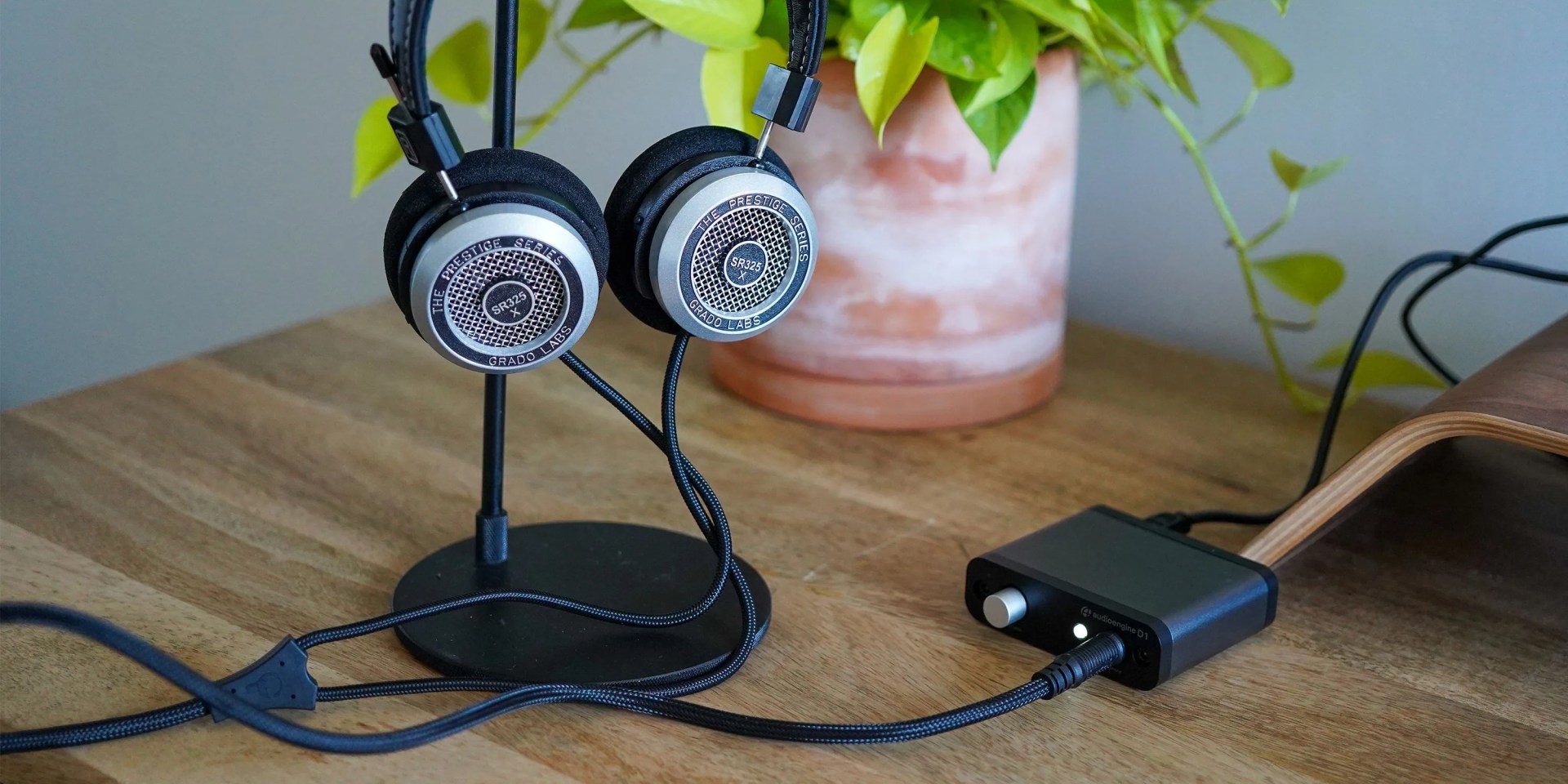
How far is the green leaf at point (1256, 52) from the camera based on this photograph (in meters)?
0.75

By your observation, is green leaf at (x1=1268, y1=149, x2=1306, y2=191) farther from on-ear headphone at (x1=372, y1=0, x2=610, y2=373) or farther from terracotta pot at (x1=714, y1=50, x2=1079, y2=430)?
on-ear headphone at (x1=372, y1=0, x2=610, y2=373)

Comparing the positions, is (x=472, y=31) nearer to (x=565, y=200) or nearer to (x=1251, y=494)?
(x=565, y=200)

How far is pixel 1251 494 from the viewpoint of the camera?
731mm

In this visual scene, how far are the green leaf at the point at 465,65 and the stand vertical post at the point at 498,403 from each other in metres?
0.16

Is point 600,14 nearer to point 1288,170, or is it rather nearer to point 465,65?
point 465,65

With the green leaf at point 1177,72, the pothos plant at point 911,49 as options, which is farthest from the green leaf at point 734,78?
the green leaf at point 1177,72

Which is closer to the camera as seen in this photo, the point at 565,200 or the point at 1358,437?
the point at 565,200

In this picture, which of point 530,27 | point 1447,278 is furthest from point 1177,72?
point 530,27

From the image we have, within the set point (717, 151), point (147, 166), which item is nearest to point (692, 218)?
point (717, 151)

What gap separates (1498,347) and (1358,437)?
0.14m

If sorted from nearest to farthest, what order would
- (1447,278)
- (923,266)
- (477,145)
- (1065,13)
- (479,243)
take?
(479,243), (1065,13), (923,266), (1447,278), (477,145)

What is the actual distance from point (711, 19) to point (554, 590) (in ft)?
0.86

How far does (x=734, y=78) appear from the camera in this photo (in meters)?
0.64

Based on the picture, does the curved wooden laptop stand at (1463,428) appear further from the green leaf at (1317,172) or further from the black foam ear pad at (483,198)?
the black foam ear pad at (483,198)
